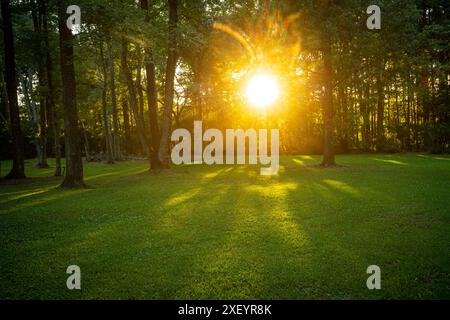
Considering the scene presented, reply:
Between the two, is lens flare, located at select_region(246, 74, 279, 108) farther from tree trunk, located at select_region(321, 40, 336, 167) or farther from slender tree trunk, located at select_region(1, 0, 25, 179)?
slender tree trunk, located at select_region(1, 0, 25, 179)

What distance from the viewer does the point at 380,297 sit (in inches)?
173

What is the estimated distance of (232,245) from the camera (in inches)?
256

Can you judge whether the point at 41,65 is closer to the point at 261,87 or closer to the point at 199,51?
the point at 199,51

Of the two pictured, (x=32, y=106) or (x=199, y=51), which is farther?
(x=32, y=106)

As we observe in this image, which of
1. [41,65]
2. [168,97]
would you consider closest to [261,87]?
[168,97]

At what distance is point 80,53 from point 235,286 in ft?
50.9

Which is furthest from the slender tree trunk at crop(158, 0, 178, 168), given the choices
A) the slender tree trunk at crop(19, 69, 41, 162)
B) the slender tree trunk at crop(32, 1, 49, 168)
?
the slender tree trunk at crop(19, 69, 41, 162)

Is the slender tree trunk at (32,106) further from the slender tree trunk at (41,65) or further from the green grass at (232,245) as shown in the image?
the green grass at (232,245)

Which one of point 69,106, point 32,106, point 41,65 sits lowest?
point 69,106

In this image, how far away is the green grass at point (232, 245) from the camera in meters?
4.75

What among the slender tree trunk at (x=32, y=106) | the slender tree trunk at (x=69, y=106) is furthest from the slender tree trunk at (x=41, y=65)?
the slender tree trunk at (x=69, y=106)

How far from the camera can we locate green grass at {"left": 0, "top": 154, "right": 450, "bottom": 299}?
475cm

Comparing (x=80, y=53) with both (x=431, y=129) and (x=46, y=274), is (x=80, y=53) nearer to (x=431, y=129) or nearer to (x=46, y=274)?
(x=46, y=274)
